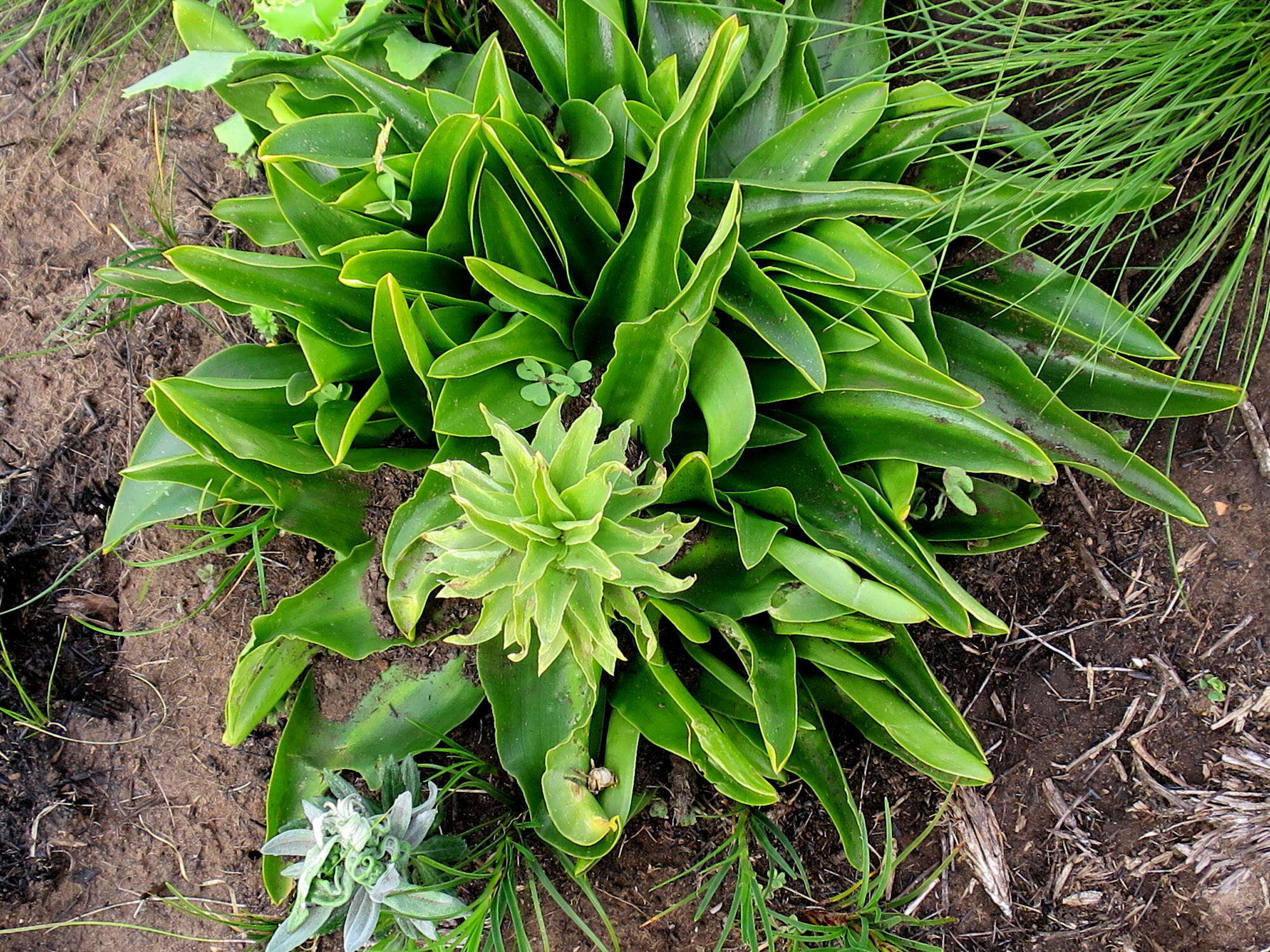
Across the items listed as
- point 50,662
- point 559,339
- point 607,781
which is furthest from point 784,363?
point 50,662

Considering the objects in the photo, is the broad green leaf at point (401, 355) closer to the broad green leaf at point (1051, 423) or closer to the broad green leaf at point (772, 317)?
the broad green leaf at point (772, 317)

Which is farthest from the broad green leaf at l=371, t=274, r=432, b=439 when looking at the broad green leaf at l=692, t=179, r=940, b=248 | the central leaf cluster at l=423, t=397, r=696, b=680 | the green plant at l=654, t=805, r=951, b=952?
the green plant at l=654, t=805, r=951, b=952

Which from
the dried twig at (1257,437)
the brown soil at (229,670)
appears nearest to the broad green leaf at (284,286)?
the brown soil at (229,670)

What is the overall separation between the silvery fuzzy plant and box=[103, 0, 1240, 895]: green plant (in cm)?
24

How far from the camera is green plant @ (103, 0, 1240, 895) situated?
173cm

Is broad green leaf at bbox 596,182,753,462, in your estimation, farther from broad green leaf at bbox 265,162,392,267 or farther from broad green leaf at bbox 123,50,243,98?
broad green leaf at bbox 123,50,243,98

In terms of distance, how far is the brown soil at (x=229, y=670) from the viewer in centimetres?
217

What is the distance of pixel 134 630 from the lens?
240 centimetres

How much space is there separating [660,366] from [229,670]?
1493 millimetres

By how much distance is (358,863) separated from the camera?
5.80 ft

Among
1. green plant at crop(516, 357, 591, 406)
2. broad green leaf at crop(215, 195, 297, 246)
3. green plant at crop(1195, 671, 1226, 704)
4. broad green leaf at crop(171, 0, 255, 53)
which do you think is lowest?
green plant at crop(1195, 671, 1226, 704)

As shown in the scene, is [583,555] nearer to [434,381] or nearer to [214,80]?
[434,381]

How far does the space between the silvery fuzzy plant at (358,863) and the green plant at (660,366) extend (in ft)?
0.79

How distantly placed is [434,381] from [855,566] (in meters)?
0.99
